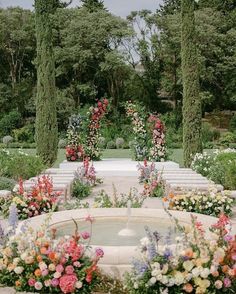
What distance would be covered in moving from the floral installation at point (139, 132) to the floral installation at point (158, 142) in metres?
0.40

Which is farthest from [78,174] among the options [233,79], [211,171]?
[233,79]

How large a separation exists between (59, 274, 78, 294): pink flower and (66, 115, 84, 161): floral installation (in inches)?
399

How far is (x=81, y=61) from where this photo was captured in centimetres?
2820

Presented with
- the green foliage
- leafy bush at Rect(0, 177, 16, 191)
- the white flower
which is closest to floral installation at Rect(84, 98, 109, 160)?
the green foliage

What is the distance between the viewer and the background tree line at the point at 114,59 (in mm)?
27875

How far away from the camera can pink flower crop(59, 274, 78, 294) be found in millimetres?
3645

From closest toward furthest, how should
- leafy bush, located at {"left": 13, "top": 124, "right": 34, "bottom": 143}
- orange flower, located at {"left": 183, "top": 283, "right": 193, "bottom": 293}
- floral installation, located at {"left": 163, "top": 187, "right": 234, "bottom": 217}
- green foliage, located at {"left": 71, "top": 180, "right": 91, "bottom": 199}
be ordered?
orange flower, located at {"left": 183, "top": 283, "right": 193, "bottom": 293} → floral installation, located at {"left": 163, "top": 187, "right": 234, "bottom": 217} → green foliage, located at {"left": 71, "top": 180, "right": 91, "bottom": 199} → leafy bush, located at {"left": 13, "top": 124, "right": 34, "bottom": 143}

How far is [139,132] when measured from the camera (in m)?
14.3

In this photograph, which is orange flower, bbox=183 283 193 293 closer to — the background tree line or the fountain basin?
the fountain basin

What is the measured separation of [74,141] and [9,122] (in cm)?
1338

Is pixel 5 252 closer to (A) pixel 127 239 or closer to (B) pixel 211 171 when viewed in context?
(A) pixel 127 239

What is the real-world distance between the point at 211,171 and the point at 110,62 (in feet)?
59.1

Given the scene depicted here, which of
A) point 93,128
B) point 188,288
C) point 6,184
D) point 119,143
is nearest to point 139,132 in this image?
point 93,128

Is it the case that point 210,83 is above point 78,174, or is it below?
above
